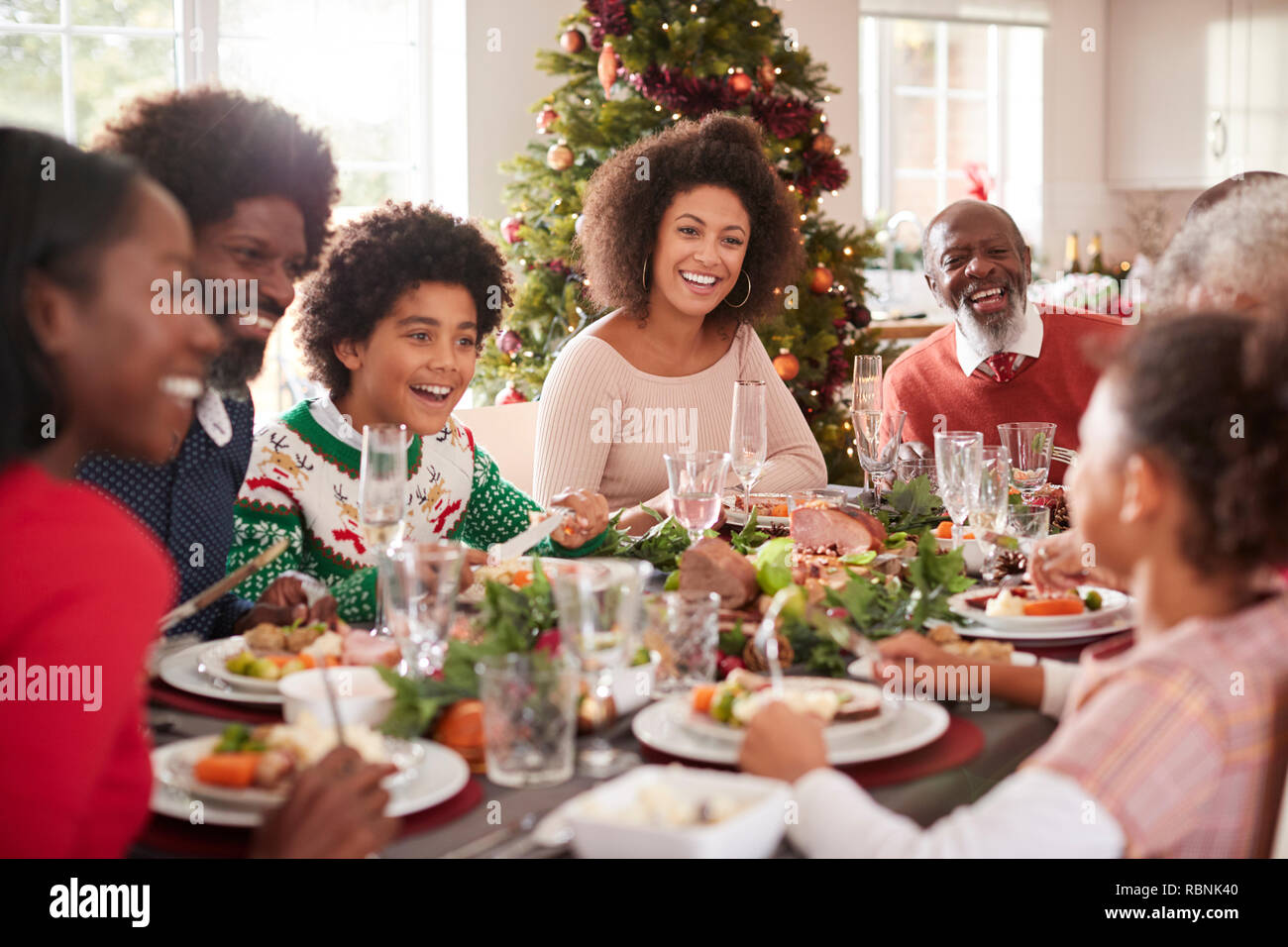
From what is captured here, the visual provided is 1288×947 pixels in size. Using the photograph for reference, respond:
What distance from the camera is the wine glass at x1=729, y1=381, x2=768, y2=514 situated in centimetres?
261

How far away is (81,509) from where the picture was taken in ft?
3.58

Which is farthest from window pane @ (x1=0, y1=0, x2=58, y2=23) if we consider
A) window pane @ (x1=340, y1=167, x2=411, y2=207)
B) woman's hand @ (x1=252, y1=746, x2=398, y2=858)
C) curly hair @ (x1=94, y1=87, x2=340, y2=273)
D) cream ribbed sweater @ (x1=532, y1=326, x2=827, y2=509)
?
woman's hand @ (x1=252, y1=746, x2=398, y2=858)

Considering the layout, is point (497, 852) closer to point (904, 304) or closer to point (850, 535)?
point (850, 535)

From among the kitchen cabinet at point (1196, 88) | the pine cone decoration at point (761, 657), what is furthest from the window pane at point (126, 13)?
the kitchen cabinet at point (1196, 88)

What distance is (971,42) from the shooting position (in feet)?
26.3

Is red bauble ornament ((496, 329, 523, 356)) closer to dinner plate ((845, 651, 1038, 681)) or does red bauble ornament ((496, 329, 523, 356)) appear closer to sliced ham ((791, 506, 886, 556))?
sliced ham ((791, 506, 886, 556))

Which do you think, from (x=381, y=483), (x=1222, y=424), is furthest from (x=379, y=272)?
(x=1222, y=424)

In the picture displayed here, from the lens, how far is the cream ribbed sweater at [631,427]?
3223mm

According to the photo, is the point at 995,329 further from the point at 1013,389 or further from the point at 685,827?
the point at 685,827

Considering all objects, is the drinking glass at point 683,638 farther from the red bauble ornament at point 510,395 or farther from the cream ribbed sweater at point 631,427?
the red bauble ornament at point 510,395

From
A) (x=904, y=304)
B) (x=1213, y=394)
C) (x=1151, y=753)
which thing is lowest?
(x=1151, y=753)

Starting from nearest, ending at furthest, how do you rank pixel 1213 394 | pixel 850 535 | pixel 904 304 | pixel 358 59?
1. pixel 1213 394
2. pixel 850 535
3. pixel 358 59
4. pixel 904 304
